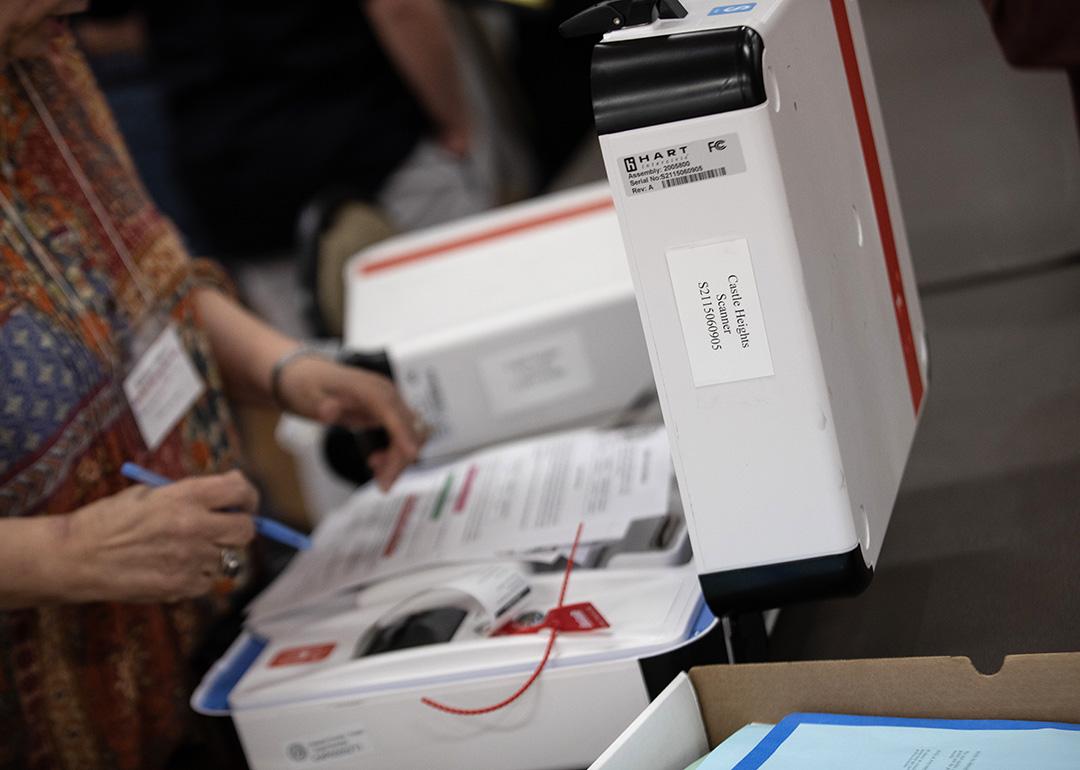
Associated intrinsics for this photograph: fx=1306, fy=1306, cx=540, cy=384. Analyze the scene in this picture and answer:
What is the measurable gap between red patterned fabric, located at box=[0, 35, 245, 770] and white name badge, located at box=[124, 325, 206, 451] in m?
0.01

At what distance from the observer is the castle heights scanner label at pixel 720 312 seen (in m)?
0.70

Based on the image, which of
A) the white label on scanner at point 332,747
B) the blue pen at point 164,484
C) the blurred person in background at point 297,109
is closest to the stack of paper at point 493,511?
the blue pen at point 164,484

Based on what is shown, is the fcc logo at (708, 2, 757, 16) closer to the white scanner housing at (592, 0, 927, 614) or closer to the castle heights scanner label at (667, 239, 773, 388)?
the white scanner housing at (592, 0, 927, 614)

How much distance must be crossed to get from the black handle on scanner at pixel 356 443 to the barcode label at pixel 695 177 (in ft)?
2.33

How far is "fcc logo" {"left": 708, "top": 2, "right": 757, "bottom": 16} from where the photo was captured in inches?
28.6

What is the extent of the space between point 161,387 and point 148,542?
216 mm

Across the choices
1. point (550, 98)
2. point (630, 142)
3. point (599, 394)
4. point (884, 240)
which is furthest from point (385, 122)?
point (630, 142)

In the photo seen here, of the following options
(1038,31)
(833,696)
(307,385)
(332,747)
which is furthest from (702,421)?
(307,385)

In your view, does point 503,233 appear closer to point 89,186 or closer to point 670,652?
point 89,186

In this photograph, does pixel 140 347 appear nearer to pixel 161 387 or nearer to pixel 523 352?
pixel 161 387

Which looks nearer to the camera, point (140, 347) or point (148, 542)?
point (148, 542)

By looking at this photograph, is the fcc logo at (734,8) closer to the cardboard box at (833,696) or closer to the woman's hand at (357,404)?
the cardboard box at (833,696)

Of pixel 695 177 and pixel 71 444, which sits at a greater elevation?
pixel 695 177

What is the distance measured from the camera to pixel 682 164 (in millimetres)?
694
